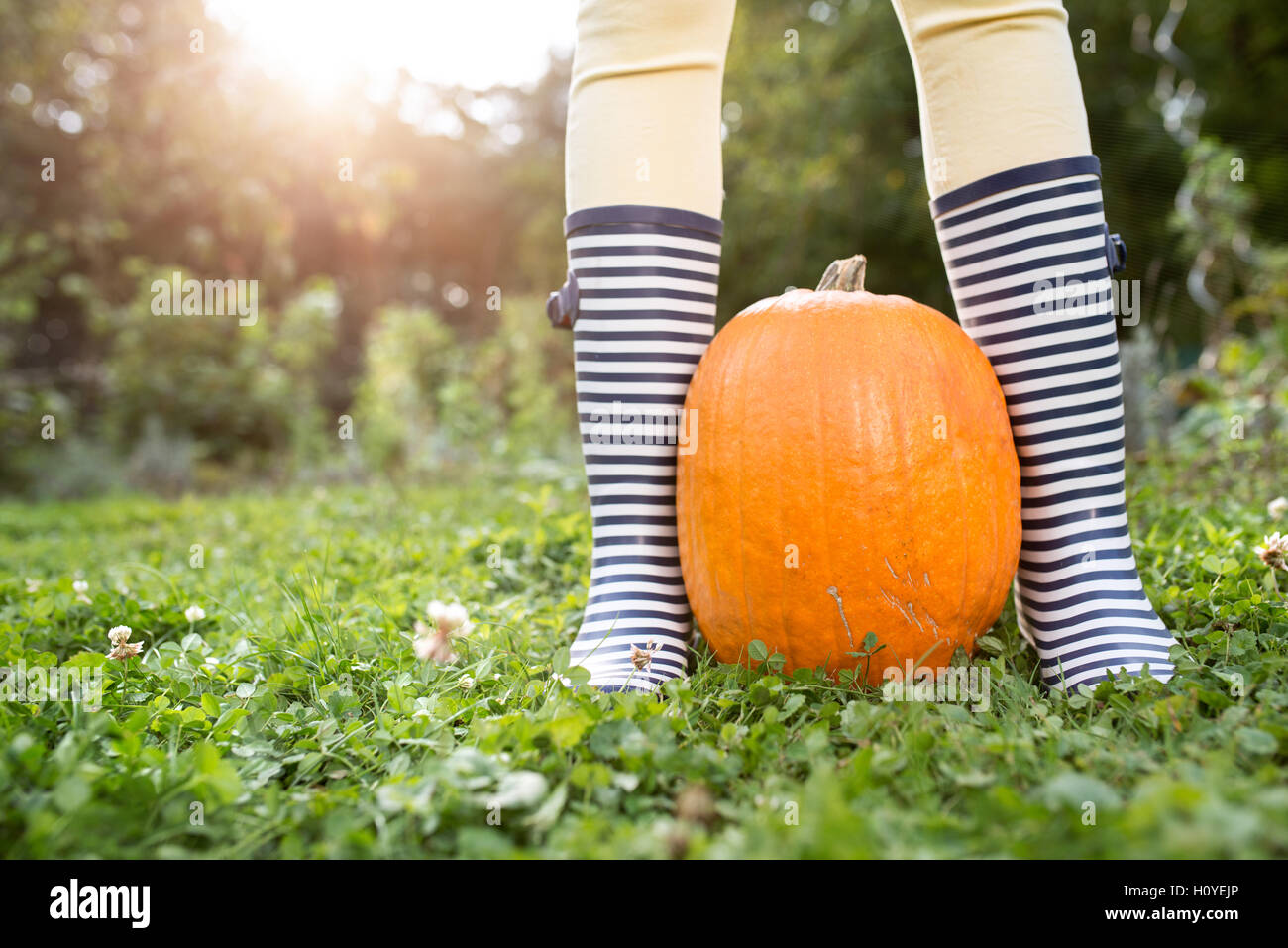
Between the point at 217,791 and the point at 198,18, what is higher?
the point at 198,18

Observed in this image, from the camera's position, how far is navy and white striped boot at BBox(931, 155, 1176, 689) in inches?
49.7

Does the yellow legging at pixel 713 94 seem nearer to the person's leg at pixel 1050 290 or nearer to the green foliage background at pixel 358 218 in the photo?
the person's leg at pixel 1050 290

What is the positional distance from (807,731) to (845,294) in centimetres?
68

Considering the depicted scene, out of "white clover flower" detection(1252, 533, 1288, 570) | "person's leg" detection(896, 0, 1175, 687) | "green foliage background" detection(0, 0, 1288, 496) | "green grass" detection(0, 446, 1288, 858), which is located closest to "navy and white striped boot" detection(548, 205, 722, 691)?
"green grass" detection(0, 446, 1288, 858)

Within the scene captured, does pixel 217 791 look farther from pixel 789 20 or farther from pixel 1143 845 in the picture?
pixel 789 20

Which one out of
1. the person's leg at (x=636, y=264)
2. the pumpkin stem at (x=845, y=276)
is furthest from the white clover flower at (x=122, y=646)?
the pumpkin stem at (x=845, y=276)

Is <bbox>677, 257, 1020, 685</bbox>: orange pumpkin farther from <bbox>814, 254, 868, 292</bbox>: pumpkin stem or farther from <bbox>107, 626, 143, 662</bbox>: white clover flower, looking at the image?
<bbox>107, 626, 143, 662</bbox>: white clover flower

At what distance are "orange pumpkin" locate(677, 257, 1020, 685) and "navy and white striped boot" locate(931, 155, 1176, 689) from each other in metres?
0.07

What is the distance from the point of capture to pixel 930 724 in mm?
1018

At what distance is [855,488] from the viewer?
3.94ft

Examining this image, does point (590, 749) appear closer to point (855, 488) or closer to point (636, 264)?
point (855, 488)

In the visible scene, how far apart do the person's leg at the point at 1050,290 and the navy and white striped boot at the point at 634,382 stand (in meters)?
0.44

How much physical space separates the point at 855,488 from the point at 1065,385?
0.37 metres
